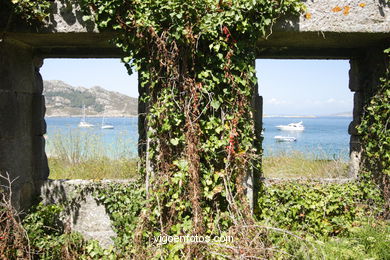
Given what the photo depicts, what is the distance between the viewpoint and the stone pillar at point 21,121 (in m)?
3.08

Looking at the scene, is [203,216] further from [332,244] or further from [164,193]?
[332,244]

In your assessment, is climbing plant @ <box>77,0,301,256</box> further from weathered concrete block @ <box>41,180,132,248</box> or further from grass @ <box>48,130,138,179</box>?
grass @ <box>48,130,138,179</box>

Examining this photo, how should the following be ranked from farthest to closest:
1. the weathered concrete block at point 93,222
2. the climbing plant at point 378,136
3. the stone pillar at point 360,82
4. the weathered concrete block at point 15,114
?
the stone pillar at point 360,82
the weathered concrete block at point 93,222
the climbing plant at point 378,136
the weathered concrete block at point 15,114

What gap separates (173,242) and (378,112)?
8.19 feet

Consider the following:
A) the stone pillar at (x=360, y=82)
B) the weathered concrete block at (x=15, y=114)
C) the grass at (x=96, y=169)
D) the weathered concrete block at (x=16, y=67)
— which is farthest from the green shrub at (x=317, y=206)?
the weathered concrete block at (x=16, y=67)

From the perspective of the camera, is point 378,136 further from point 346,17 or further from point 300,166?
point 300,166

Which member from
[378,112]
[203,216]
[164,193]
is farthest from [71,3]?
[378,112]

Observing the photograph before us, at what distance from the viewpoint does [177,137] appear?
2.82m

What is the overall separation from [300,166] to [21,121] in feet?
15.1

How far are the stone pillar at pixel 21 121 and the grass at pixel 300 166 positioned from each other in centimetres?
350

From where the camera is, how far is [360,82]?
12.1 ft

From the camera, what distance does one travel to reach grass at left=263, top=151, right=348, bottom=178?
484 centimetres

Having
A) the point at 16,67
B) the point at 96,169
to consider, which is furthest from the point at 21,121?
the point at 96,169

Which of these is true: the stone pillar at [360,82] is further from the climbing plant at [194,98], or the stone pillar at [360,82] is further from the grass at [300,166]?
the climbing plant at [194,98]
